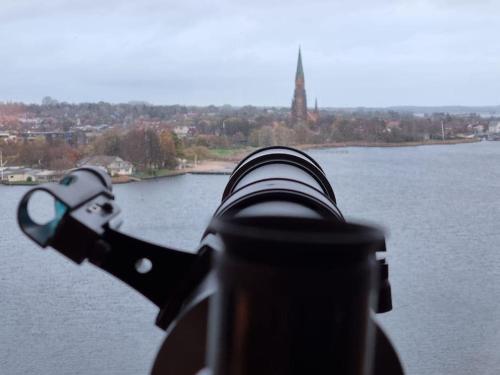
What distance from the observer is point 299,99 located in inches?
980

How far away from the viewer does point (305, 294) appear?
2.01 feet

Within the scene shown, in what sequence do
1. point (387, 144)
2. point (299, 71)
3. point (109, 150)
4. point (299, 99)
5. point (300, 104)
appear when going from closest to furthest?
1. point (109, 150)
2. point (300, 104)
3. point (299, 99)
4. point (387, 144)
5. point (299, 71)

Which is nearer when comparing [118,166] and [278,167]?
[278,167]

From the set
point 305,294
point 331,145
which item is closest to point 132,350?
point 305,294

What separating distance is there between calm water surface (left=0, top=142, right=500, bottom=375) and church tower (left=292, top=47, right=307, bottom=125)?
158 centimetres

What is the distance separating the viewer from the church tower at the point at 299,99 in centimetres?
2281

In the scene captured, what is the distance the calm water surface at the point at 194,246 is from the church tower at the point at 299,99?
5.20 feet

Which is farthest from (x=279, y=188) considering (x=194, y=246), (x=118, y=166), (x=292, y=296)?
(x=118, y=166)

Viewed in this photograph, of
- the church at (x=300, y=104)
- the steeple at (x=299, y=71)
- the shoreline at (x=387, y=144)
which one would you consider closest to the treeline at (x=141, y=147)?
the shoreline at (x=387, y=144)

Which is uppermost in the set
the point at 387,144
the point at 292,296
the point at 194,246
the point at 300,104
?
the point at 300,104

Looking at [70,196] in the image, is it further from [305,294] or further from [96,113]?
[96,113]

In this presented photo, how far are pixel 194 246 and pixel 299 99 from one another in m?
14.2

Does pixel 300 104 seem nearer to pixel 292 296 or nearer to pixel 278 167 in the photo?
pixel 278 167

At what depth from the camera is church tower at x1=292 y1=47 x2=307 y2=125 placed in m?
22.8
